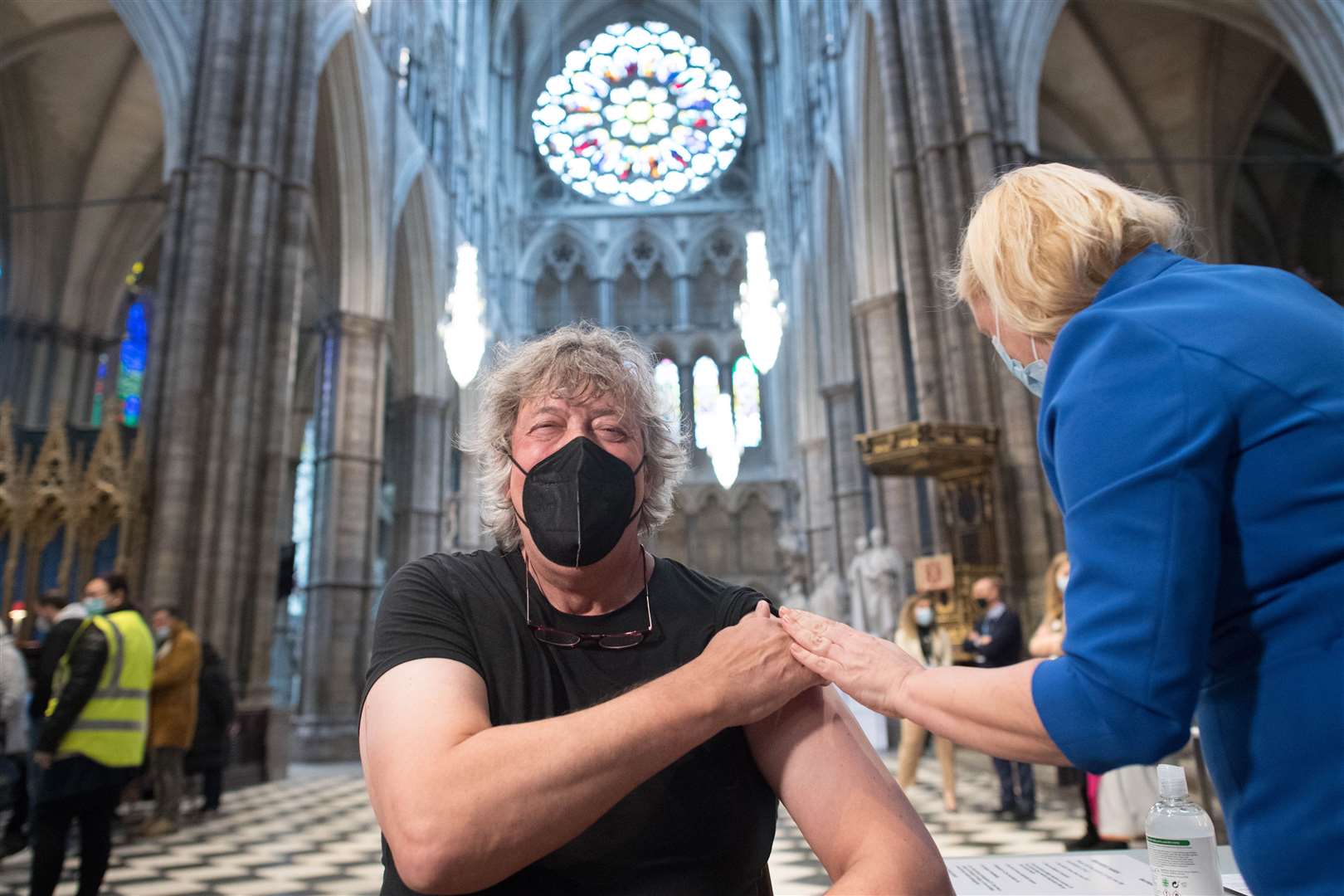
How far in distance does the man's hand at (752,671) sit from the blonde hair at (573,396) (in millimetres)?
434

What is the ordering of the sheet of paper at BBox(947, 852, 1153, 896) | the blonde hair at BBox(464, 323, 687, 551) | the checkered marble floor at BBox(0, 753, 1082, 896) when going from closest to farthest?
the sheet of paper at BBox(947, 852, 1153, 896)
the blonde hair at BBox(464, 323, 687, 551)
the checkered marble floor at BBox(0, 753, 1082, 896)

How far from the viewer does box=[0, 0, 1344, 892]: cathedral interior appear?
9148 millimetres

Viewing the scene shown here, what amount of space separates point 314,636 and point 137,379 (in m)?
6.91

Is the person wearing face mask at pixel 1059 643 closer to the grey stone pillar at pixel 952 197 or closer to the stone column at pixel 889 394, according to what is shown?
the grey stone pillar at pixel 952 197

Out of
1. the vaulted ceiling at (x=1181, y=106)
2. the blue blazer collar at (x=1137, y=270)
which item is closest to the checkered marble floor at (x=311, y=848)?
the blue blazer collar at (x=1137, y=270)

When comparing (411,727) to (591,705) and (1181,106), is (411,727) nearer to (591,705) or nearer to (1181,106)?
(591,705)

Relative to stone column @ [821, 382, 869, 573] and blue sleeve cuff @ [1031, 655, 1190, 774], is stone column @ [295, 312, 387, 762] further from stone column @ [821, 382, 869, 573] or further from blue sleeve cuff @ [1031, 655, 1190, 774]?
blue sleeve cuff @ [1031, 655, 1190, 774]

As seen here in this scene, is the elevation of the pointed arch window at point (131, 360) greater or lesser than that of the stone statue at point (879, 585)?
greater

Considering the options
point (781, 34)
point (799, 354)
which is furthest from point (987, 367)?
point (781, 34)

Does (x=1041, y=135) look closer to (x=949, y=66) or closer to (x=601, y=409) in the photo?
(x=949, y=66)

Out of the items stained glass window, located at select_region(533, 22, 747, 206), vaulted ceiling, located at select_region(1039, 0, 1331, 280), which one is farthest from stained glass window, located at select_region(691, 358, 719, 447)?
vaulted ceiling, located at select_region(1039, 0, 1331, 280)

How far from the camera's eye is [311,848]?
5676mm

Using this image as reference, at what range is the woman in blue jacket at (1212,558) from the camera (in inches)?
Result: 35.9

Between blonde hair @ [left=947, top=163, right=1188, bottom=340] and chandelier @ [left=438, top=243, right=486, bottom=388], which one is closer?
blonde hair @ [left=947, top=163, right=1188, bottom=340]
